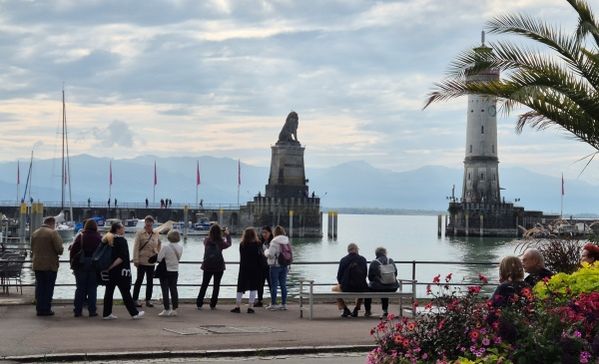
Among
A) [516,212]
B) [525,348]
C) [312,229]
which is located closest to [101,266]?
[525,348]

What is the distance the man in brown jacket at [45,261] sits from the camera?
1772cm

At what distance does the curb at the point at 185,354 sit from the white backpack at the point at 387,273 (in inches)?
165

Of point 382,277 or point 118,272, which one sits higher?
point 118,272

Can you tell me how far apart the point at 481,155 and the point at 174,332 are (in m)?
121

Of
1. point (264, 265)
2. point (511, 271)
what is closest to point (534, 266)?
point (511, 271)

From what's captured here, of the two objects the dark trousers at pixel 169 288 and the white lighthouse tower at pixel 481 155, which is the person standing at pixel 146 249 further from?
the white lighthouse tower at pixel 481 155

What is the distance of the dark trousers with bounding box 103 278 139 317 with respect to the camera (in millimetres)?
17500

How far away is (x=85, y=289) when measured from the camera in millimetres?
18047

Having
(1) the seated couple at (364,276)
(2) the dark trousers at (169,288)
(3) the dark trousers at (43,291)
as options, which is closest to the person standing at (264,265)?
(1) the seated couple at (364,276)

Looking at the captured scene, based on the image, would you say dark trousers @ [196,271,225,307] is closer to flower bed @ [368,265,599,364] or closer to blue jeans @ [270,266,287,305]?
blue jeans @ [270,266,287,305]

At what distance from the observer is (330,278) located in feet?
176

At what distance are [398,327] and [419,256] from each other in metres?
82.9

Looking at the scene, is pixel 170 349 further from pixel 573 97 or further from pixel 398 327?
pixel 573 97

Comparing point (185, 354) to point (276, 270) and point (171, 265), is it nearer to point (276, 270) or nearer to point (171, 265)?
point (171, 265)
